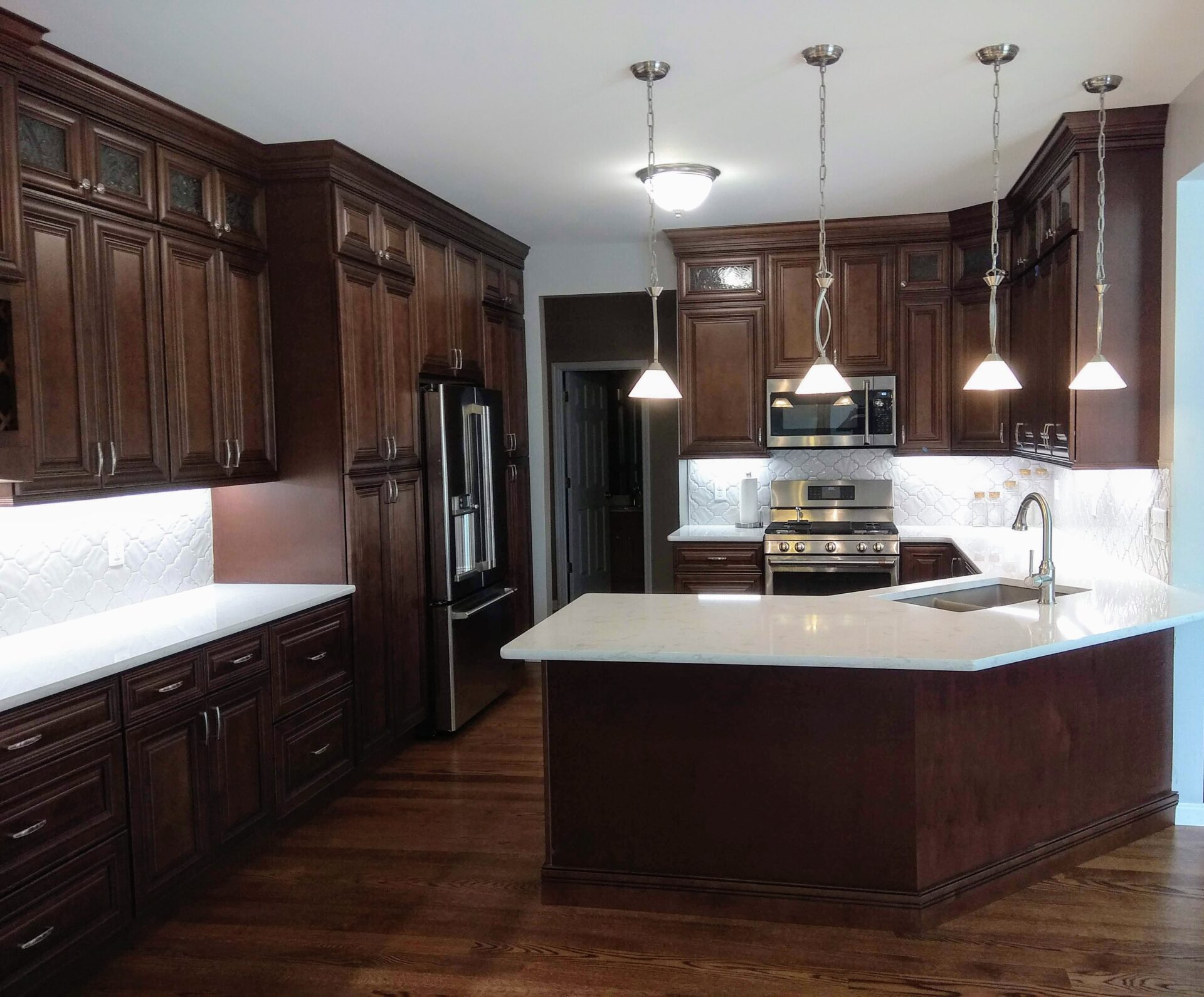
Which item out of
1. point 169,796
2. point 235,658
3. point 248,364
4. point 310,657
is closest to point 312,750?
point 310,657

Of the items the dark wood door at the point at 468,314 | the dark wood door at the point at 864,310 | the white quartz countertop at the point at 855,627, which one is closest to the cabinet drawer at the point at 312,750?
the white quartz countertop at the point at 855,627

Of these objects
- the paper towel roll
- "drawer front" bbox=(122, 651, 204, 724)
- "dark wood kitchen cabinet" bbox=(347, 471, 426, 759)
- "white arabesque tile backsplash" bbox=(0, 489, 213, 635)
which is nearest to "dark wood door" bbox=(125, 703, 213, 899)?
Answer: "drawer front" bbox=(122, 651, 204, 724)

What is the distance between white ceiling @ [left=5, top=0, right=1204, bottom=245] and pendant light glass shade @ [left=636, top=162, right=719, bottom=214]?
7cm

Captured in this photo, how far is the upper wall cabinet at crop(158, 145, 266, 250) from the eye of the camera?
11.2ft

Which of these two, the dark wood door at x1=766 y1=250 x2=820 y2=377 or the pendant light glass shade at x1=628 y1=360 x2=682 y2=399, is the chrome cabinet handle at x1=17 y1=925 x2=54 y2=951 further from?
the dark wood door at x1=766 y1=250 x2=820 y2=377

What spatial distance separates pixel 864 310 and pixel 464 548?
2592 millimetres

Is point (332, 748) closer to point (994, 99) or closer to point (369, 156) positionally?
point (369, 156)

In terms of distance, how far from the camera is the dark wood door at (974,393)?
533 cm

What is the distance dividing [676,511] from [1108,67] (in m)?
4.62

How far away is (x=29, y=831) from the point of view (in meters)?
2.46

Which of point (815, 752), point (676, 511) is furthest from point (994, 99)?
point (676, 511)

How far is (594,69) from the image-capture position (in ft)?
10.2

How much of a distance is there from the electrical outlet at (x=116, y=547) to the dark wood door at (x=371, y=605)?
2.70 ft

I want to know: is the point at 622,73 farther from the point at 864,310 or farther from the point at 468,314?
the point at 864,310
